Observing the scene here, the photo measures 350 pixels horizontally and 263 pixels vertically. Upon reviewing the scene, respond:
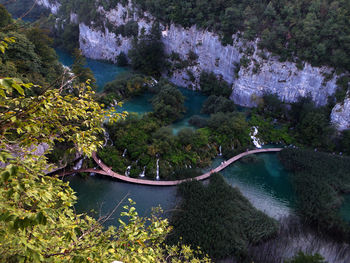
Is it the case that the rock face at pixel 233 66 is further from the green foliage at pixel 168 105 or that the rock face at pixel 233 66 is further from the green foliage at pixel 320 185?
the green foliage at pixel 168 105

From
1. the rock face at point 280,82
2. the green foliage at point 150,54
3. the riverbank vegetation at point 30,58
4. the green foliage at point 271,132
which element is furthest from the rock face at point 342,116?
the riverbank vegetation at point 30,58

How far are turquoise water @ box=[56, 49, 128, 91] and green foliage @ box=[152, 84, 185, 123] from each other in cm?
874

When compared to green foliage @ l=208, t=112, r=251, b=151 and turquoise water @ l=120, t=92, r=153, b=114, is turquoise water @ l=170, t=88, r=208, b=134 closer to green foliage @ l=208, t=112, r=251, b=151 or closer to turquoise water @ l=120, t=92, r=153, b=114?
green foliage @ l=208, t=112, r=251, b=151

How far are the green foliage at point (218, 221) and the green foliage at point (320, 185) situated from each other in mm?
2677

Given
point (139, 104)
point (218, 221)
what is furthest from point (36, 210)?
point (139, 104)

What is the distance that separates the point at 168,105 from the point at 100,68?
648 inches

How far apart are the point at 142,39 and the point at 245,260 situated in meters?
26.9

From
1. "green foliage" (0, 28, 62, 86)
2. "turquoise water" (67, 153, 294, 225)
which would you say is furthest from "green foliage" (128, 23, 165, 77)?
"turquoise water" (67, 153, 294, 225)

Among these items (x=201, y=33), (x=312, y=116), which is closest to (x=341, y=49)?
(x=312, y=116)

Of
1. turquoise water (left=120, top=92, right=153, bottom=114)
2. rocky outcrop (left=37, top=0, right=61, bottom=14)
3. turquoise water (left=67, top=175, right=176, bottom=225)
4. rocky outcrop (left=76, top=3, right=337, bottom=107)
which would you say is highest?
rocky outcrop (left=37, top=0, right=61, bottom=14)

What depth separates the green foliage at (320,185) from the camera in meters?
12.4

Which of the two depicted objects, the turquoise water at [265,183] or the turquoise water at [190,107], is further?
the turquoise water at [190,107]

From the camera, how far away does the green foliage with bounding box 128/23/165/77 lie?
29.4 m

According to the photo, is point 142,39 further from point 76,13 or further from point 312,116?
point 312,116
